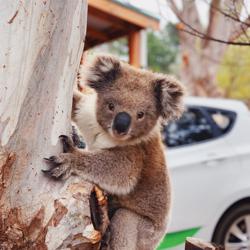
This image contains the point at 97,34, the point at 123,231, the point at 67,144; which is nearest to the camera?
the point at 67,144

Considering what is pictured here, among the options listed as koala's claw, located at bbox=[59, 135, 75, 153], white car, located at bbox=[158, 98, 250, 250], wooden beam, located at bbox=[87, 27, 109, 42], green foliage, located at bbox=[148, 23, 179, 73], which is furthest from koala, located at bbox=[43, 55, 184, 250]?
green foliage, located at bbox=[148, 23, 179, 73]

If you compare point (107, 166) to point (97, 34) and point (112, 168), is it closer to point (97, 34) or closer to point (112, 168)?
point (112, 168)

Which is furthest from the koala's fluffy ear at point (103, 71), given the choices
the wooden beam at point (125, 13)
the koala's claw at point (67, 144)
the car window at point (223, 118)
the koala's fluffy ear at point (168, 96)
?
the wooden beam at point (125, 13)

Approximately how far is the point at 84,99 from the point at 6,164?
922 millimetres

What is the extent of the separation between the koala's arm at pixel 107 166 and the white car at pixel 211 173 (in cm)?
257

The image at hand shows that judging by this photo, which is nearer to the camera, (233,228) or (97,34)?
(233,228)

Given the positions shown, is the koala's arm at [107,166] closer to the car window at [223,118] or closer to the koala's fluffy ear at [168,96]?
the koala's fluffy ear at [168,96]

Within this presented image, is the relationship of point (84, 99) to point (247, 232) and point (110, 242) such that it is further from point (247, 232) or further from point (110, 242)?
point (247, 232)

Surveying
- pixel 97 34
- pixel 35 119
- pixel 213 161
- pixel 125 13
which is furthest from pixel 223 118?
pixel 35 119

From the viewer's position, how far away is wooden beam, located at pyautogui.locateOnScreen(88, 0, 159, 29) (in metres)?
6.79

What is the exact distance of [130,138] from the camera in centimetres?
271

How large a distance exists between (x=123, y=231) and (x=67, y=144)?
0.58 metres

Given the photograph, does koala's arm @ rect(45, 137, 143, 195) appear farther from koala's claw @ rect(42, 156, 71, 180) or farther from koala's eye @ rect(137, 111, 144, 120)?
koala's eye @ rect(137, 111, 144, 120)

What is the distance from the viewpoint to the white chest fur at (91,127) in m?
2.70
